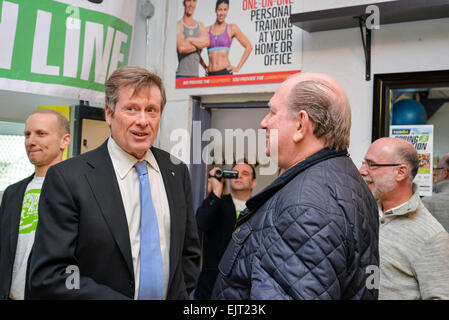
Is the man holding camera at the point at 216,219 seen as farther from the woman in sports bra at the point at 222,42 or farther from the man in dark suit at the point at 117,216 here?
the man in dark suit at the point at 117,216

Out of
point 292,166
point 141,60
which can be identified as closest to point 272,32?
point 141,60

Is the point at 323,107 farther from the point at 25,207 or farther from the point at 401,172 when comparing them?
the point at 25,207

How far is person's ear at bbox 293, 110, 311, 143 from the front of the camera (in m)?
1.01

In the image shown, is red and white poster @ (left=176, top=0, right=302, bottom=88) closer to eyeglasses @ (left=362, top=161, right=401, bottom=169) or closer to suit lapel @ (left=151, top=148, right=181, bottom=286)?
eyeglasses @ (left=362, top=161, right=401, bottom=169)

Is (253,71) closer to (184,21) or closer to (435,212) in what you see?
(184,21)

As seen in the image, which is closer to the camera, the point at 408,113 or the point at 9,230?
the point at 9,230

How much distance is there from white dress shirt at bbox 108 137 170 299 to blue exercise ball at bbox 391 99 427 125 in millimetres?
1894

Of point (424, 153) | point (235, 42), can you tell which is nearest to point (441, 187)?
point (424, 153)

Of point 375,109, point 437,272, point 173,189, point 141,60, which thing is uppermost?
point 141,60

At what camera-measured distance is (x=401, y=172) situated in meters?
1.85

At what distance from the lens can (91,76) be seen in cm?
298

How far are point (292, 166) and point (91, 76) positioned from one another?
2368 mm

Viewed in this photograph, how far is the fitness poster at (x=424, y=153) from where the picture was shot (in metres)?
2.56

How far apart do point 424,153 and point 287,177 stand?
6.41 feet
